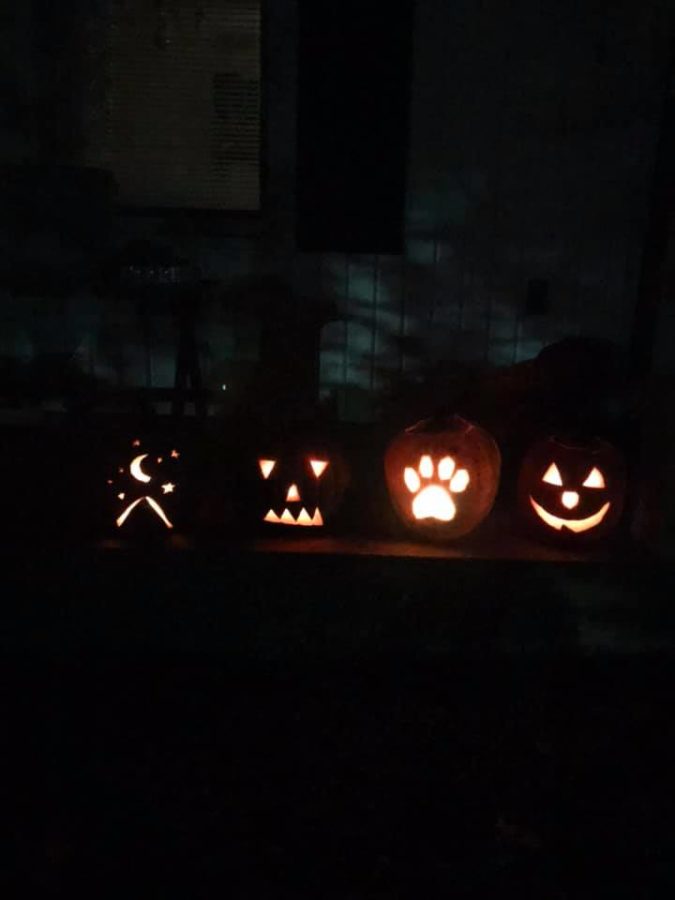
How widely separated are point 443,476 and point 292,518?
1.88 ft

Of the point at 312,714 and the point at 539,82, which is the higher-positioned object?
→ the point at 539,82

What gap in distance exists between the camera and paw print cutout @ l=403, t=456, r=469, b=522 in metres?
3.38

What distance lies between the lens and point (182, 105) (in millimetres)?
4840

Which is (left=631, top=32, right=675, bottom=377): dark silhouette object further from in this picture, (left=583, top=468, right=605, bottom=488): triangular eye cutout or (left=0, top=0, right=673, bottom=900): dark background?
(left=583, top=468, right=605, bottom=488): triangular eye cutout

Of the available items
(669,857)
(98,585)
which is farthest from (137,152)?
(669,857)

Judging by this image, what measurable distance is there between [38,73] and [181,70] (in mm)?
741

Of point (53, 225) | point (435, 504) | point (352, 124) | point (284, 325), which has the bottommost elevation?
point (435, 504)

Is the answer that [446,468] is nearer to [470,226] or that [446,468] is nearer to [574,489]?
[574,489]

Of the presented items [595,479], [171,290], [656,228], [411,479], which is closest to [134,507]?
[411,479]

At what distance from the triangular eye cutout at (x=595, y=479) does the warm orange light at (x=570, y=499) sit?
0.17 feet

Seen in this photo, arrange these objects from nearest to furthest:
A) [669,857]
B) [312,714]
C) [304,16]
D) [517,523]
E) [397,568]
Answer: [669,857], [312,714], [397,568], [517,523], [304,16]

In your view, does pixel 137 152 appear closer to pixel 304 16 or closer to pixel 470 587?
pixel 304 16

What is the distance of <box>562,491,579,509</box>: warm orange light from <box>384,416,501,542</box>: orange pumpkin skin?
27cm

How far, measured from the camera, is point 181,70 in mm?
4789
